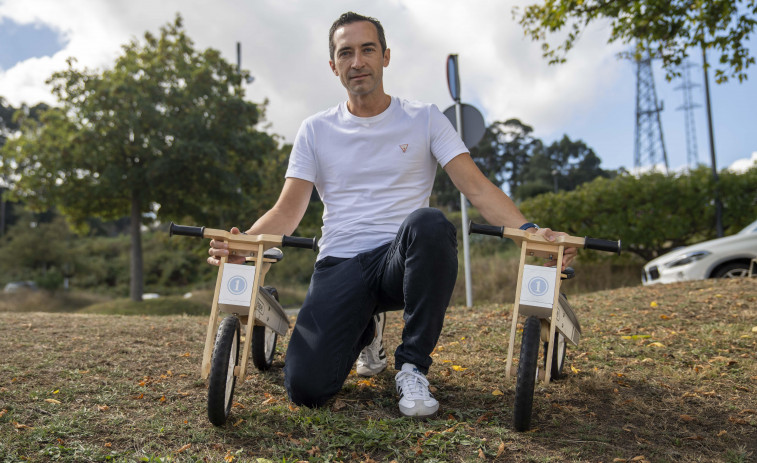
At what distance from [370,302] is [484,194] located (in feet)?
2.57

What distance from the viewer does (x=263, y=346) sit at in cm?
349

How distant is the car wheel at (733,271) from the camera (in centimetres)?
790

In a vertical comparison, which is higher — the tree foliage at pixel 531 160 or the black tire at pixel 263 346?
the tree foliage at pixel 531 160

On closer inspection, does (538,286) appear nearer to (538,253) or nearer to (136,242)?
(538,253)

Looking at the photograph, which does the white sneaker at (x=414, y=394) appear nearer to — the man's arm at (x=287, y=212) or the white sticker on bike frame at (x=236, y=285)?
the white sticker on bike frame at (x=236, y=285)

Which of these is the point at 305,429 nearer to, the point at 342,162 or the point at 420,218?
the point at 420,218

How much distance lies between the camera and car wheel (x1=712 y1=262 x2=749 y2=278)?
25.9 feet

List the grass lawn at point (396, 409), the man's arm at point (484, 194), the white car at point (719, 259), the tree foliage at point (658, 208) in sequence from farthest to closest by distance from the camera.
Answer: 1. the tree foliage at point (658, 208)
2. the white car at point (719, 259)
3. the man's arm at point (484, 194)
4. the grass lawn at point (396, 409)

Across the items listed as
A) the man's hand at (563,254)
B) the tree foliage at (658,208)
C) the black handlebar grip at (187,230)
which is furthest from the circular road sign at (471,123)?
the tree foliage at (658,208)

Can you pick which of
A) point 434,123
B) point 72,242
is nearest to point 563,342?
point 434,123

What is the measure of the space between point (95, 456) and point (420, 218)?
63.5 inches

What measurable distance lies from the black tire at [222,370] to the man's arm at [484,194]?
49.9 inches

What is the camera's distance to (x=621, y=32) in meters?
7.75

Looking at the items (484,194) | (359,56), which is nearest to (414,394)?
(484,194)
